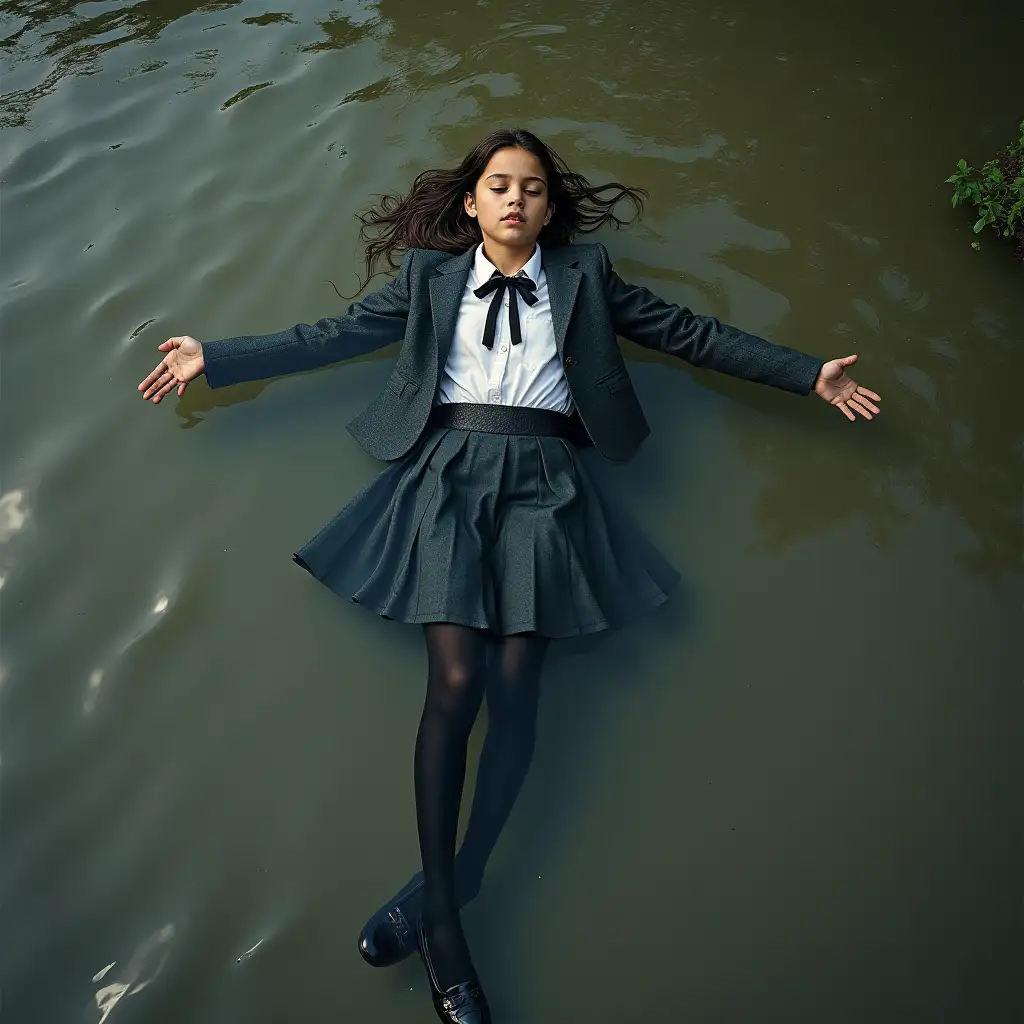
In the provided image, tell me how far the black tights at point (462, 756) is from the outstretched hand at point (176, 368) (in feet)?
3.28

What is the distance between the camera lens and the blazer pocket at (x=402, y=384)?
117 inches

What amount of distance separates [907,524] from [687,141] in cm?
170

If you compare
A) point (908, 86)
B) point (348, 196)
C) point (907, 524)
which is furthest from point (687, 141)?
point (907, 524)

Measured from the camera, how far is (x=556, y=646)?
2.90 meters

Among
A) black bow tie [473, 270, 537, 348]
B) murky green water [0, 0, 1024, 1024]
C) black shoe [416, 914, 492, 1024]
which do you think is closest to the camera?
black shoe [416, 914, 492, 1024]

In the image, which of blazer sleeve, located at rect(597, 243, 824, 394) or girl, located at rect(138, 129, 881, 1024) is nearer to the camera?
girl, located at rect(138, 129, 881, 1024)

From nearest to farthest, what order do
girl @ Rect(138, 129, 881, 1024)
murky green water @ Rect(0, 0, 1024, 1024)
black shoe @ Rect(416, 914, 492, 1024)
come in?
black shoe @ Rect(416, 914, 492, 1024), murky green water @ Rect(0, 0, 1024, 1024), girl @ Rect(138, 129, 881, 1024)

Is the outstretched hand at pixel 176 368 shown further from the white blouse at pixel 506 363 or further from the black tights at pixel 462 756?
the black tights at pixel 462 756

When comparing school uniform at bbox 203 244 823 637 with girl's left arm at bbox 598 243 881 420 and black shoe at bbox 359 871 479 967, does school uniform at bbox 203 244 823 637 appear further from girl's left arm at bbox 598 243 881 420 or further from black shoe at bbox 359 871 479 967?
black shoe at bbox 359 871 479 967

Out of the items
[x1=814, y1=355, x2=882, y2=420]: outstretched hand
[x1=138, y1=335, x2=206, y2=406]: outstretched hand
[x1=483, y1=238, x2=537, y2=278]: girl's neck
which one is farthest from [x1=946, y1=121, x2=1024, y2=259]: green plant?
[x1=138, y1=335, x2=206, y2=406]: outstretched hand

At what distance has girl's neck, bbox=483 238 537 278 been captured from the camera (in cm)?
303

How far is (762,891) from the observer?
8.52 ft

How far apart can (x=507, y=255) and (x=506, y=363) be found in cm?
34

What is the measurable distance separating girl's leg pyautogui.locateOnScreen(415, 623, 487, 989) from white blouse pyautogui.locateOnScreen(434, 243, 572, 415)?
681mm
